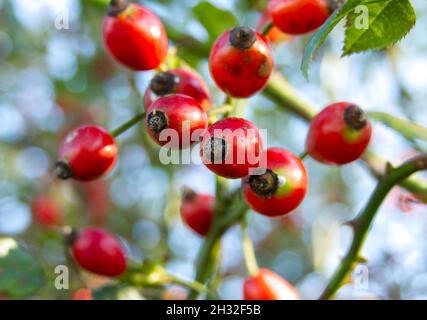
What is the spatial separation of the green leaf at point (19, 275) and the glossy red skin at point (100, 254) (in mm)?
186

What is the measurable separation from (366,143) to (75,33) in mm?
3010

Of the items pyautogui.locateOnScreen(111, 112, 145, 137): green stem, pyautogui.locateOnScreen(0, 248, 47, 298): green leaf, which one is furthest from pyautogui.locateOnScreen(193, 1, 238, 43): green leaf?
pyautogui.locateOnScreen(0, 248, 47, 298): green leaf

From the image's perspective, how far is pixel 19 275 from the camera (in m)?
2.26

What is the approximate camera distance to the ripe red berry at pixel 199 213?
7.39ft

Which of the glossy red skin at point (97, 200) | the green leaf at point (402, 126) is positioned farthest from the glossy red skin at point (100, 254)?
the glossy red skin at point (97, 200)

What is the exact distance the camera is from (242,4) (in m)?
3.13

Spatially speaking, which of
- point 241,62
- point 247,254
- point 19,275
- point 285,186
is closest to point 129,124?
point 241,62

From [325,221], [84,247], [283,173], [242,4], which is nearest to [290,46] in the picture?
[325,221]

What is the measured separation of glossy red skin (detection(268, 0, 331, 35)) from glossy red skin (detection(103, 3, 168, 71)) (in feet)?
1.21

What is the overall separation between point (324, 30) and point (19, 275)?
152cm

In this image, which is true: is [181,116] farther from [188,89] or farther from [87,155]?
[87,155]

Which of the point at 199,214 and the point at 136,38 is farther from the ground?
the point at 136,38

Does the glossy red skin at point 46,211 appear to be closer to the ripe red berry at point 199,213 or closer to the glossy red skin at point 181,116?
the ripe red berry at point 199,213
